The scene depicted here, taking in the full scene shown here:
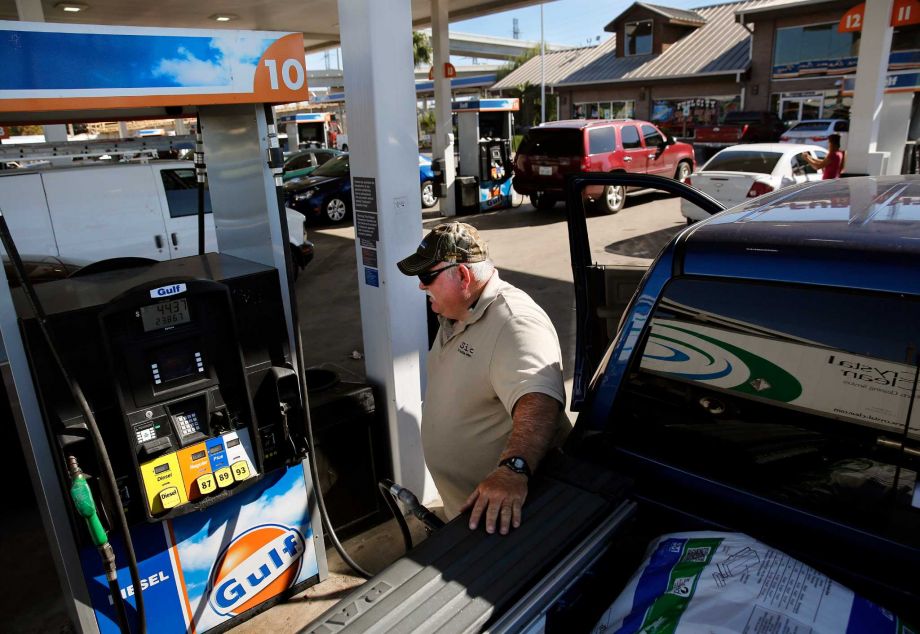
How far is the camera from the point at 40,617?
3.29 metres

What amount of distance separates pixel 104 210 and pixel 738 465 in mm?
6490

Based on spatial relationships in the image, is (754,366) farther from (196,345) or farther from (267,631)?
(267,631)

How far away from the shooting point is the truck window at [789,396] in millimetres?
1579

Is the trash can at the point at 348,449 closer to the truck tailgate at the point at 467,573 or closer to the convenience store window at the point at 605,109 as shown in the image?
the truck tailgate at the point at 467,573

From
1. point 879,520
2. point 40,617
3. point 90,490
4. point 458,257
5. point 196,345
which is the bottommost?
point 40,617

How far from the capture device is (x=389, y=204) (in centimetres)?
335

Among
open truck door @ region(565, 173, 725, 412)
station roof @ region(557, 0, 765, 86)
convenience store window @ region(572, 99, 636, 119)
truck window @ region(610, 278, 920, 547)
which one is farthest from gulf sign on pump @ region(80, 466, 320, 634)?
convenience store window @ region(572, 99, 636, 119)

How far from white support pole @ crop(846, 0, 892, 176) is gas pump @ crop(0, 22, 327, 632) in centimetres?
1127

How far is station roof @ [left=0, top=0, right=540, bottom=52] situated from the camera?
10.8 m

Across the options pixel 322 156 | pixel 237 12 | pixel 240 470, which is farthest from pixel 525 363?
pixel 322 156

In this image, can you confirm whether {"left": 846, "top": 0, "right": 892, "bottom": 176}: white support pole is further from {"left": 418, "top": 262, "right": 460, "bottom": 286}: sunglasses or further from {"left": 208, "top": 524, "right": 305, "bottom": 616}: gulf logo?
{"left": 208, "top": 524, "right": 305, "bottom": 616}: gulf logo

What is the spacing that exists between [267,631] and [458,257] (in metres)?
2.07

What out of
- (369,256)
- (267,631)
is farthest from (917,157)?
(267,631)

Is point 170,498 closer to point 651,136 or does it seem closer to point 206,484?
point 206,484
